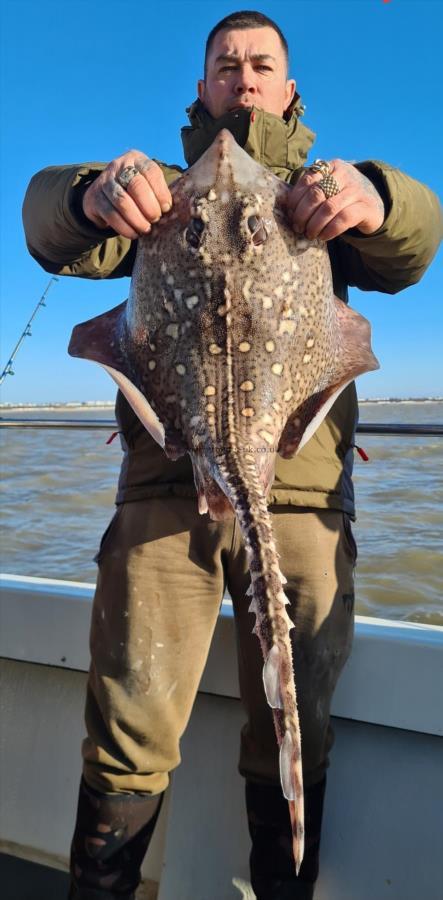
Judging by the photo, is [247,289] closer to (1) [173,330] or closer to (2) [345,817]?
(1) [173,330]

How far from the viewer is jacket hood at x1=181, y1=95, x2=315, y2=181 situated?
201cm

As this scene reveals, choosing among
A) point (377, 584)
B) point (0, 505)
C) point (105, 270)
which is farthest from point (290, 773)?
point (0, 505)

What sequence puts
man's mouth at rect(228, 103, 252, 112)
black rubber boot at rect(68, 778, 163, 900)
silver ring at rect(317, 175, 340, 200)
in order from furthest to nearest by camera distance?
man's mouth at rect(228, 103, 252, 112) → black rubber boot at rect(68, 778, 163, 900) → silver ring at rect(317, 175, 340, 200)

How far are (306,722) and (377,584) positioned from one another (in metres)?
3.45

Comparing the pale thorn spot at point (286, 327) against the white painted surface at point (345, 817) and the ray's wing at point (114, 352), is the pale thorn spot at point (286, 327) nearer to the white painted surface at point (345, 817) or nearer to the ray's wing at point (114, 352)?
the ray's wing at point (114, 352)

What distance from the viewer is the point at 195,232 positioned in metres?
1.68

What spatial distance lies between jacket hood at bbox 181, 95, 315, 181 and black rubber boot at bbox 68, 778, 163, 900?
6.86ft

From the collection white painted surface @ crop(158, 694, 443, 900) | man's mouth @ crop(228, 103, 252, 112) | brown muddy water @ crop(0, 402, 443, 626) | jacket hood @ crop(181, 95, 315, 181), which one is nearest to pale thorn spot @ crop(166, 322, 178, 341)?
jacket hood @ crop(181, 95, 315, 181)

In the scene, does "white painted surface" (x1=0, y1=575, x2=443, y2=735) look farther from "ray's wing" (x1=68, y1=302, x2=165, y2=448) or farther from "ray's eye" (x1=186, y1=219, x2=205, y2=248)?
"ray's eye" (x1=186, y1=219, x2=205, y2=248)

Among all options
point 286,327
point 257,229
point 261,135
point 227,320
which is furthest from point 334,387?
point 261,135

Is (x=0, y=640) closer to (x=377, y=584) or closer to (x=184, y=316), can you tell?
(x=184, y=316)

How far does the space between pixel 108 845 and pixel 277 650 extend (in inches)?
45.1

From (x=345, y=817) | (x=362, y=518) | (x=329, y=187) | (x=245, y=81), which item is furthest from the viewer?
(x=362, y=518)

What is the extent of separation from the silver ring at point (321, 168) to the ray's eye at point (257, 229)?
0.19 meters
